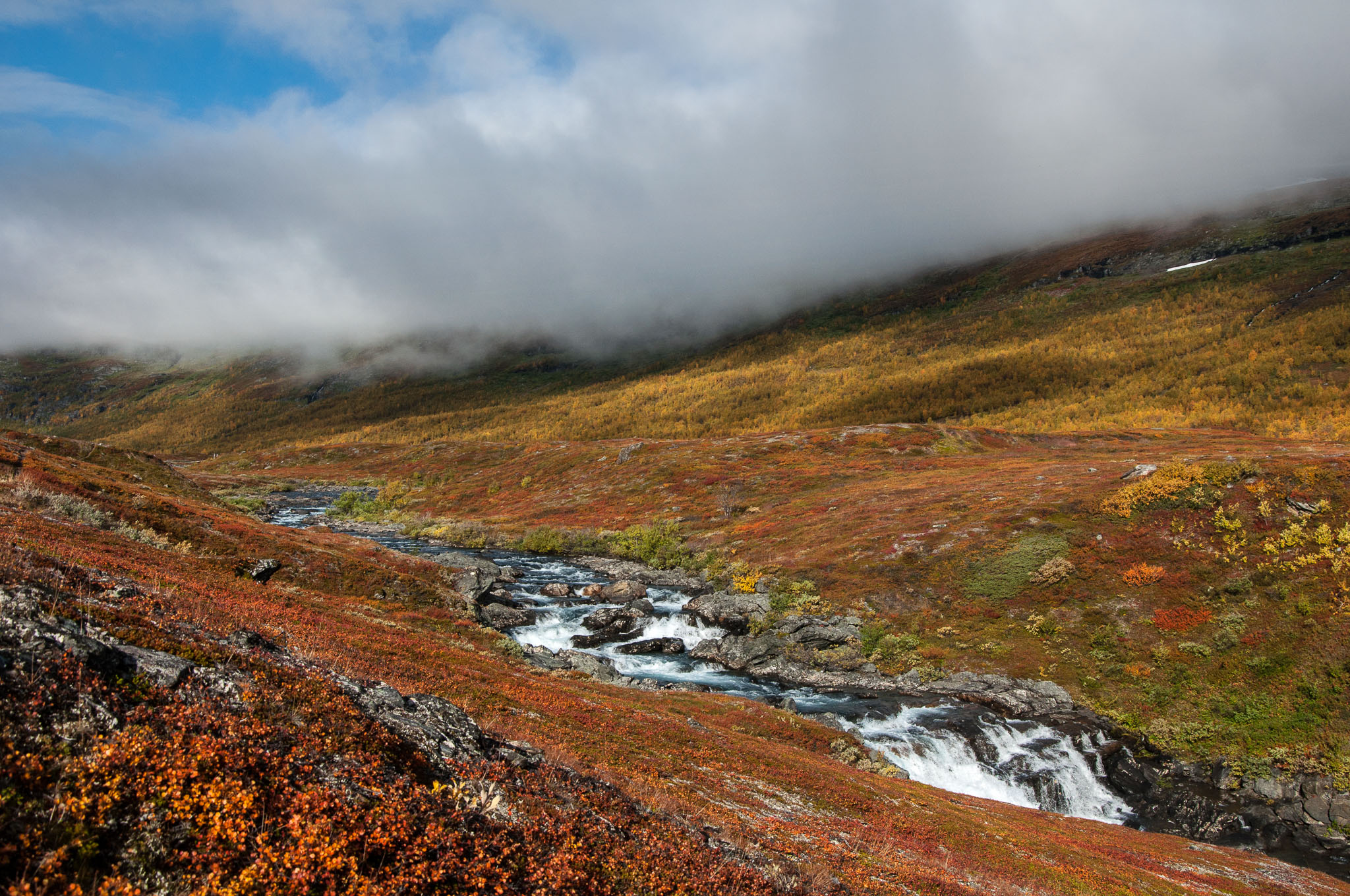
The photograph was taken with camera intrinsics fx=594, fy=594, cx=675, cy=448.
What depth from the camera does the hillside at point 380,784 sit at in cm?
508

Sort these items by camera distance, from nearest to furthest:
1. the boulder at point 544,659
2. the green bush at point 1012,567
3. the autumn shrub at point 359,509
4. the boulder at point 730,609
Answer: the boulder at point 544,659, the green bush at point 1012,567, the boulder at point 730,609, the autumn shrub at point 359,509

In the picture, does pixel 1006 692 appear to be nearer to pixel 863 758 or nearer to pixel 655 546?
pixel 863 758

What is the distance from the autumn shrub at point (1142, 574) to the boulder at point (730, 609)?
24.8 metres

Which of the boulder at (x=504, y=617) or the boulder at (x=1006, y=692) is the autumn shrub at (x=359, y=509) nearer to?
the boulder at (x=504, y=617)

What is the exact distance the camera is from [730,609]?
157 feet

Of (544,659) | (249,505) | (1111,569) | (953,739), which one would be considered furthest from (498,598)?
(249,505)

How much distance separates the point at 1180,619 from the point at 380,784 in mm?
45855

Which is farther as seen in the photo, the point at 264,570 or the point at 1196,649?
the point at 1196,649

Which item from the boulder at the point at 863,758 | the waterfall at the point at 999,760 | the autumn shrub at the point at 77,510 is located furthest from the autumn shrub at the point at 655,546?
the autumn shrub at the point at 77,510

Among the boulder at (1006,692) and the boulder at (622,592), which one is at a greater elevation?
the boulder at (622,592)

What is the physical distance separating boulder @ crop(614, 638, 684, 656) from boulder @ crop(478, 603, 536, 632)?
7.46 meters

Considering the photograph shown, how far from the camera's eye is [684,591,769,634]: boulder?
4612 cm

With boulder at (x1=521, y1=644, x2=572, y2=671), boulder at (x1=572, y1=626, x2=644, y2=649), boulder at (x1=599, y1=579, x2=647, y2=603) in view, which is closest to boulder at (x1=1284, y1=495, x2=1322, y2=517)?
boulder at (x1=572, y1=626, x2=644, y2=649)

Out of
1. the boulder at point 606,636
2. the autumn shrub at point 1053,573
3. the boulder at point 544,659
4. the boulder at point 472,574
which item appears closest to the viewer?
the boulder at point 544,659
